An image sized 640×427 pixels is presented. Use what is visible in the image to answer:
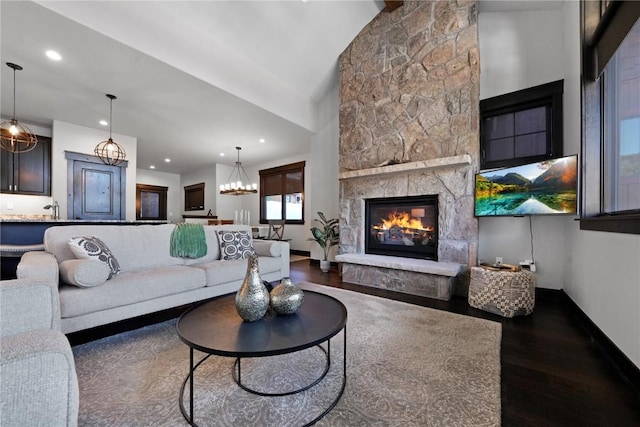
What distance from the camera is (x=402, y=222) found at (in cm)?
381

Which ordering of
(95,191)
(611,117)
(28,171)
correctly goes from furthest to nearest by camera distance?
(95,191), (28,171), (611,117)

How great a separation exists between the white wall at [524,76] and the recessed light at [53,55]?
5.02 metres

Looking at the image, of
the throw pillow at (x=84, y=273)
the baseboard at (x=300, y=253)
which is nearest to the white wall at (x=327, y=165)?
the baseboard at (x=300, y=253)

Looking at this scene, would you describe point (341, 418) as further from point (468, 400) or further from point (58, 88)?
point (58, 88)

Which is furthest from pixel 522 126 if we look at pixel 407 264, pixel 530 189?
pixel 407 264

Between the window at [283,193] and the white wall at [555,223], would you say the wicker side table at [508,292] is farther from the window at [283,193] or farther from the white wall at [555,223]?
the window at [283,193]

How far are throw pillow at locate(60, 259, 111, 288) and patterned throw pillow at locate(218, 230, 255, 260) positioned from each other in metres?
1.22

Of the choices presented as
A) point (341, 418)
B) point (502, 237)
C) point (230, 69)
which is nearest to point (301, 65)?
point (230, 69)

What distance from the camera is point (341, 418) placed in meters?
1.23

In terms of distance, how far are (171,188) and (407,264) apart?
29.6ft

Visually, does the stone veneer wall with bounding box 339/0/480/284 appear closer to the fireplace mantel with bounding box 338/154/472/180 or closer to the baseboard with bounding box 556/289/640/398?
the fireplace mantel with bounding box 338/154/472/180

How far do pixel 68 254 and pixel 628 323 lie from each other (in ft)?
13.1

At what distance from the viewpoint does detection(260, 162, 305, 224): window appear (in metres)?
7.14

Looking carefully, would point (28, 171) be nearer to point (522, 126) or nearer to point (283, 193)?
point (283, 193)
